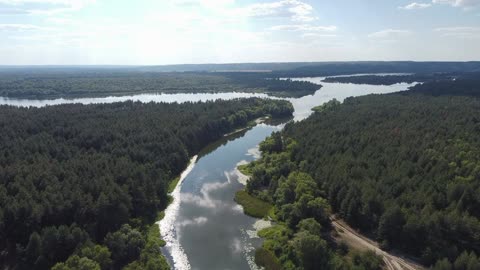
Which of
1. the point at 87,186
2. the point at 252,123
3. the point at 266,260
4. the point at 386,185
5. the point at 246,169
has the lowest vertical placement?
the point at 266,260

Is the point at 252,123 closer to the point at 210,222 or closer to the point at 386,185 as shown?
the point at 210,222

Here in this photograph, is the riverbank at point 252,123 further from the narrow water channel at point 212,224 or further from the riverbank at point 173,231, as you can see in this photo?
the riverbank at point 173,231

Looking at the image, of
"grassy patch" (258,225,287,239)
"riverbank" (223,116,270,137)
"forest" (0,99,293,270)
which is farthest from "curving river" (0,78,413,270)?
"riverbank" (223,116,270,137)

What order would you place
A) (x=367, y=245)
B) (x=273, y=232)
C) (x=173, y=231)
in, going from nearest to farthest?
(x=367, y=245)
(x=273, y=232)
(x=173, y=231)

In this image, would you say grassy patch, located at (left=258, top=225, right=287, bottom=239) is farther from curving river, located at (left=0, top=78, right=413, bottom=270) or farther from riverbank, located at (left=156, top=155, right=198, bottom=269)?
riverbank, located at (left=156, top=155, right=198, bottom=269)

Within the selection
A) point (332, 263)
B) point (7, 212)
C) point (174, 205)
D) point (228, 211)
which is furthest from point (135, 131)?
point (332, 263)

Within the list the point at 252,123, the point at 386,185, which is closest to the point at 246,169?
the point at 386,185
